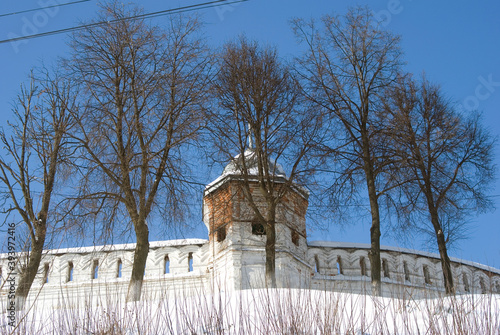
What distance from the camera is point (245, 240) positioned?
61.9 ft

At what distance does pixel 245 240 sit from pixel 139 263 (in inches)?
244

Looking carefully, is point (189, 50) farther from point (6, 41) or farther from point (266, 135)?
point (6, 41)

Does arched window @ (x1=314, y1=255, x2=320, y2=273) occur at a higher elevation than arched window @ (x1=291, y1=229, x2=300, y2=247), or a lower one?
lower

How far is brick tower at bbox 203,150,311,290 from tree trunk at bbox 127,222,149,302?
467 centimetres

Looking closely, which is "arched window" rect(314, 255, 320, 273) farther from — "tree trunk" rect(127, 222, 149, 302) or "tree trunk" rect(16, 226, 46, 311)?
"tree trunk" rect(16, 226, 46, 311)

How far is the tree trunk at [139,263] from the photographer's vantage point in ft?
42.0

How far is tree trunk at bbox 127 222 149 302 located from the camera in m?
12.8

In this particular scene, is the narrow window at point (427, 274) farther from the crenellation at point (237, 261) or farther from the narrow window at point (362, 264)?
the narrow window at point (362, 264)

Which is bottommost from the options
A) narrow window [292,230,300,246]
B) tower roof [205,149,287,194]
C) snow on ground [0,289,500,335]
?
snow on ground [0,289,500,335]

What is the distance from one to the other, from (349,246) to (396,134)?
19.5 ft

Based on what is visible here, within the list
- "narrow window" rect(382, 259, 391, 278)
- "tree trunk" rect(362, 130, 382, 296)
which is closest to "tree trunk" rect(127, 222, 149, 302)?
"tree trunk" rect(362, 130, 382, 296)

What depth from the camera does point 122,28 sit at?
15328 millimetres

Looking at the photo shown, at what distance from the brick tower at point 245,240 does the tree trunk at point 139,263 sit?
4.67 m

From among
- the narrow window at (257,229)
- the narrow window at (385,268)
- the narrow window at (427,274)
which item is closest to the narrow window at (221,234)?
the narrow window at (257,229)
